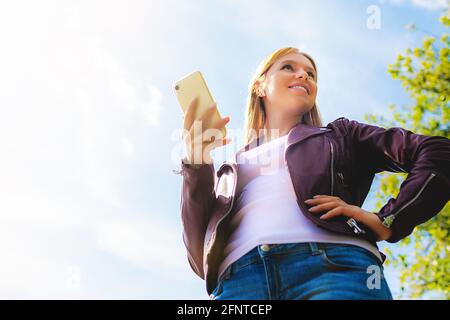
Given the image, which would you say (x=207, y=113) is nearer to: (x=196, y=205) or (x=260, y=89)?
(x=196, y=205)

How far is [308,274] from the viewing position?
2.17 m

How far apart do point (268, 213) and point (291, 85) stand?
41.6 inches

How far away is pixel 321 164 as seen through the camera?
2539mm

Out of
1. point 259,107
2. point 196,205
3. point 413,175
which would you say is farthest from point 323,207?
point 259,107

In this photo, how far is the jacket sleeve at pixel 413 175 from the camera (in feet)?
7.73

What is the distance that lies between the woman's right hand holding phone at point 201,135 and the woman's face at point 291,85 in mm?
653

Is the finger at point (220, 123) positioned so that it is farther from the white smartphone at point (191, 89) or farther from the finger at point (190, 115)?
the white smartphone at point (191, 89)

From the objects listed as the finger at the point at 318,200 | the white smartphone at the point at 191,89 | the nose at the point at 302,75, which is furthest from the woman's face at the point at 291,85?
the finger at the point at 318,200

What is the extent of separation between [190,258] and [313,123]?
115 centimetres

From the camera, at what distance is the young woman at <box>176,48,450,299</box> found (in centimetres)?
220

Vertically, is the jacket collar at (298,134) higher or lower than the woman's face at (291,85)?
lower

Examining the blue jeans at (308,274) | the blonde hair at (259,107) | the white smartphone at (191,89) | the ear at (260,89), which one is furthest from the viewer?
the ear at (260,89)

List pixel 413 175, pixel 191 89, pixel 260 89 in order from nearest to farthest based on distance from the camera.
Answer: pixel 413 175 < pixel 191 89 < pixel 260 89

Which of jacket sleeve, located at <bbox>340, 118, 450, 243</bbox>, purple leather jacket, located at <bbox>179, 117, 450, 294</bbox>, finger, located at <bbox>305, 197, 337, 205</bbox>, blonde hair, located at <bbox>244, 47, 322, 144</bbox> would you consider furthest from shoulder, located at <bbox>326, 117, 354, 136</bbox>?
finger, located at <bbox>305, 197, 337, 205</bbox>
